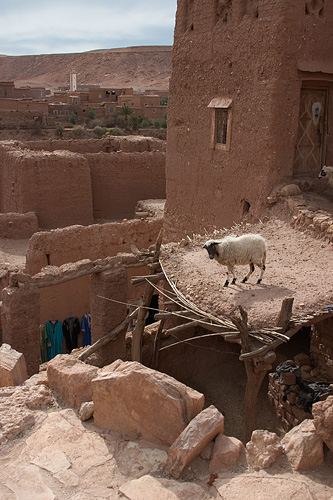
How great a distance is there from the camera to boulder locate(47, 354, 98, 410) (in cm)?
460

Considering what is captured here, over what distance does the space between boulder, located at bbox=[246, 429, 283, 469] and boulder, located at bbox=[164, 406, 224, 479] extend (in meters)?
0.26

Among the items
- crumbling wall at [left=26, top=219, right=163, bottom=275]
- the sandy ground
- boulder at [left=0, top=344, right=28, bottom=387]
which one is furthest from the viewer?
crumbling wall at [left=26, top=219, right=163, bottom=275]

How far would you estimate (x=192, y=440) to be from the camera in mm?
3639

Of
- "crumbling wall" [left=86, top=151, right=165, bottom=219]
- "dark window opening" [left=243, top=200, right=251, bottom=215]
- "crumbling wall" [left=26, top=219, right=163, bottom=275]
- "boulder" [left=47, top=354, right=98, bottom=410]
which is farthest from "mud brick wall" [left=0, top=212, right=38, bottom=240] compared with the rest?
"boulder" [left=47, top=354, right=98, bottom=410]

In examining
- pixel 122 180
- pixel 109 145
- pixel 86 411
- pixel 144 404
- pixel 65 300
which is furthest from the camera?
pixel 109 145

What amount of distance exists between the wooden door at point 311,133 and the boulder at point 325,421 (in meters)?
6.76

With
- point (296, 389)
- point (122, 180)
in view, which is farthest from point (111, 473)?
point (122, 180)

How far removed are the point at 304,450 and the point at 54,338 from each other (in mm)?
7764

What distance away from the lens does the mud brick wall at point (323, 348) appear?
8453 millimetres

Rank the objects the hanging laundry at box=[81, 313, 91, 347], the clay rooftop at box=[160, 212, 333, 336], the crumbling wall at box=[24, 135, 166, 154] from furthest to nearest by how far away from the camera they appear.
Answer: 1. the crumbling wall at box=[24, 135, 166, 154]
2. the hanging laundry at box=[81, 313, 91, 347]
3. the clay rooftop at box=[160, 212, 333, 336]

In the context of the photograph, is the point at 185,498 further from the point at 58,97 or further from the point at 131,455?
→ the point at 58,97

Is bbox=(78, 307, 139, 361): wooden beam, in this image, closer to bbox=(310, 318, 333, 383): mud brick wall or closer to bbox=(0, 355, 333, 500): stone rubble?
bbox=(310, 318, 333, 383): mud brick wall

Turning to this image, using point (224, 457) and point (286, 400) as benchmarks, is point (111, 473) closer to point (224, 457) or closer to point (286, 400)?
point (224, 457)

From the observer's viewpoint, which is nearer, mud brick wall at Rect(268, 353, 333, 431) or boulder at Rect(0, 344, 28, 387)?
boulder at Rect(0, 344, 28, 387)
